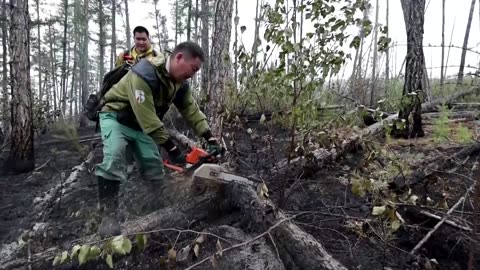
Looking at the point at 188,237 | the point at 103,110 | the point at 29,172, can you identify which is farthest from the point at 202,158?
the point at 29,172

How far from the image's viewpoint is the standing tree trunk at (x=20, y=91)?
5047 mm

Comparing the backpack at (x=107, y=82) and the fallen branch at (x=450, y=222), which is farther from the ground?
the backpack at (x=107, y=82)

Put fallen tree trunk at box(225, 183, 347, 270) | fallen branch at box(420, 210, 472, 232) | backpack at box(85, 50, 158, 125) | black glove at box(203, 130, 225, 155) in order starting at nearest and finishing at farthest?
fallen tree trunk at box(225, 183, 347, 270) → fallen branch at box(420, 210, 472, 232) → black glove at box(203, 130, 225, 155) → backpack at box(85, 50, 158, 125)

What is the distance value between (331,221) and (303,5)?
1.59 m

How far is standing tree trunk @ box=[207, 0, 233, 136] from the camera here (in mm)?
4113

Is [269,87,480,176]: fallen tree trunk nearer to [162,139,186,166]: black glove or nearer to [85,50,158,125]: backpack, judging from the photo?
[162,139,186,166]: black glove

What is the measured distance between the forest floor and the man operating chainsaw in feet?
0.83

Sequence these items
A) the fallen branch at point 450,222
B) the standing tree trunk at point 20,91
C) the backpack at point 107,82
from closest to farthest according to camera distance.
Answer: the fallen branch at point 450,222, the backpack at point 107,82, the standing tree trunk at point 20,91

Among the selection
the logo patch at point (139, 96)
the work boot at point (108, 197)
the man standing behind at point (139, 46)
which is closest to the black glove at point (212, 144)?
the logo patch at point (139, 96)

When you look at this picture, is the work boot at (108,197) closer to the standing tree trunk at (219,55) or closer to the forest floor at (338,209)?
the forest floor at (338,209)

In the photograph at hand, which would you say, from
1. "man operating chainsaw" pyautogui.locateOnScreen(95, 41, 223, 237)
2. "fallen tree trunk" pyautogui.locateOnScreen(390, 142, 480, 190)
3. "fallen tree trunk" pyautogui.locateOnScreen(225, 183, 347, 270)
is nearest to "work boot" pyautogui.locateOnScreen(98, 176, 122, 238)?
"man operating chainsaw" pyautogui.locateOnScreen(95, 41, 223, 237)

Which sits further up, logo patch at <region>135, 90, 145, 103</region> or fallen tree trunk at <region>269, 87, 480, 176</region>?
logo patch at <region>135, 90, 145, 103</region>

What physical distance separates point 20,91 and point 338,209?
192 inches

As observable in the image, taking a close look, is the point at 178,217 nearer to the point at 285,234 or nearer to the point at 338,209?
the point at 285,234
